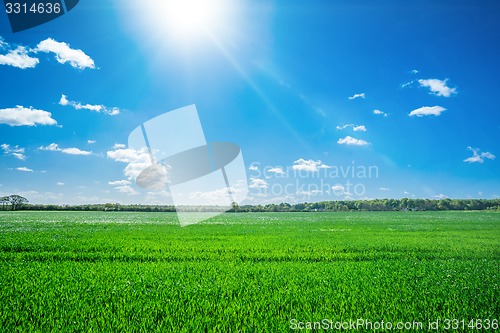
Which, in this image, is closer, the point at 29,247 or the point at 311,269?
the point at 311,269

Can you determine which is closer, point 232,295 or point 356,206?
point 232,295

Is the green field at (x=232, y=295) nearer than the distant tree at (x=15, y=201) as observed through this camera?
Yes

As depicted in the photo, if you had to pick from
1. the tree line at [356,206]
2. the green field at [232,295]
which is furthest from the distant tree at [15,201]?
the green field at [232,295]

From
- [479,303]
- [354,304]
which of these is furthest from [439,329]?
[479,303]

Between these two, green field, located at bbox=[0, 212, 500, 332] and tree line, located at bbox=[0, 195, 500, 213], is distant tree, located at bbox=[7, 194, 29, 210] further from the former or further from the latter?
green field, located at bbox=[0, 212, 500, 332]

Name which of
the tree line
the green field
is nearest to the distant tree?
the tree line

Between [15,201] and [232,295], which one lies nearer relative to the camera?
[232,295]

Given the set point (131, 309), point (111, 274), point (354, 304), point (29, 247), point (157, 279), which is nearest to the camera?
point (131, 309)

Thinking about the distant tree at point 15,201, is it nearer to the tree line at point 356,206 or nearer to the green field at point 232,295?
the tree line at point 356,206

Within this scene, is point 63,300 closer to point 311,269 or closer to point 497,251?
point 311,269

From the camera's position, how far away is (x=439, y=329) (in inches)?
262

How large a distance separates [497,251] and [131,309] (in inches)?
849

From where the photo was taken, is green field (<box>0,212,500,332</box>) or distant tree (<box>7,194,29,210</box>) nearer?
green field (<box>0,212,500,332</box>)

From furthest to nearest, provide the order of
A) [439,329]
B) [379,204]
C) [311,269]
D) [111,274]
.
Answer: [379,204] < [311,269] < [111,274] < [439,329]
